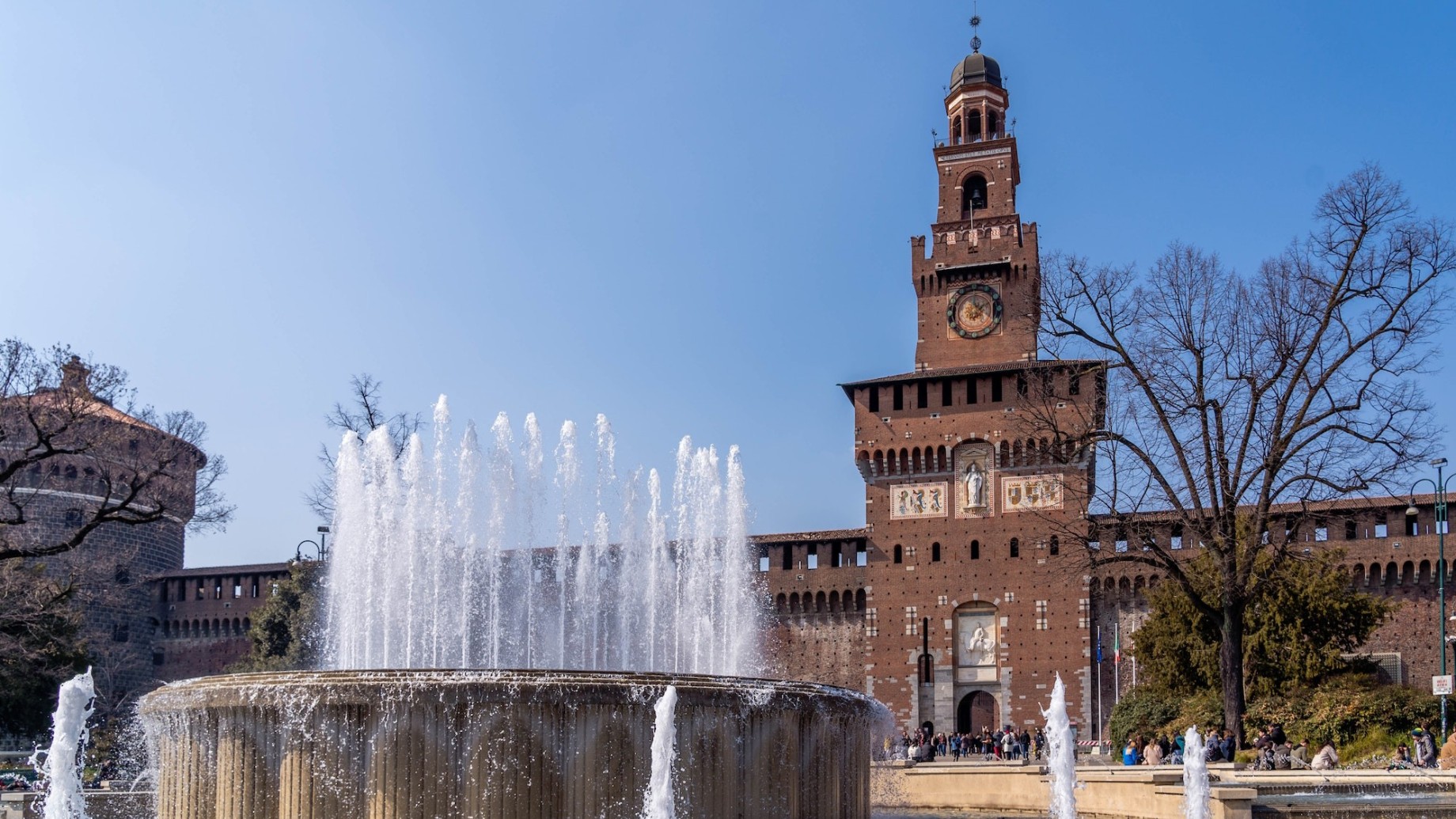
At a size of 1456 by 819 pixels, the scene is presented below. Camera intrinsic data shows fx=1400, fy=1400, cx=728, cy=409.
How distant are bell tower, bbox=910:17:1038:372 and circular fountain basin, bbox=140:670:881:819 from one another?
106 feet

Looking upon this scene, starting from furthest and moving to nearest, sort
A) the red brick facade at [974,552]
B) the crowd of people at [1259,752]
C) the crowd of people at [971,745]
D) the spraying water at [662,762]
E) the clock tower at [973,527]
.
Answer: the clock tower at [973,527], the red brick facade at [974,552], the crowd of people at [971,745], the crowd of people at [1259,752], the spraying water at [662,762]

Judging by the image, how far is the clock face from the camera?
1745 inches

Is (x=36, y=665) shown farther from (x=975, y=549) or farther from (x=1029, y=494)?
(x=1029, y=494)

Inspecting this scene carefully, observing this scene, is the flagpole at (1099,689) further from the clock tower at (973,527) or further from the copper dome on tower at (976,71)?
the copper dome on tower at (976,71)

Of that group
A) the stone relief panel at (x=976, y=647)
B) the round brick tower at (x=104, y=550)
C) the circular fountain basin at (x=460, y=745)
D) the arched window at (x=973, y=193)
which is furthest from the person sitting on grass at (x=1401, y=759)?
the round brick tower at (x=104, y=550)

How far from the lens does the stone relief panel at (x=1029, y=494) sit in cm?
4019

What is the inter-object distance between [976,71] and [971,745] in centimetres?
2303

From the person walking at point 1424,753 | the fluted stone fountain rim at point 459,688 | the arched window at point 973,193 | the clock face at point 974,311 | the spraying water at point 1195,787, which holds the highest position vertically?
the arched window at point 973,193

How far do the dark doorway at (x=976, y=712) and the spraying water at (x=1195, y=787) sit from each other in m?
27.0

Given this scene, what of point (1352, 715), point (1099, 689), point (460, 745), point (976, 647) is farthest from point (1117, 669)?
point (460, 745)

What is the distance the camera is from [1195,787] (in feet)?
42.1

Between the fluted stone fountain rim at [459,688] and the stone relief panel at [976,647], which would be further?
the stone relief panel at [976,647]

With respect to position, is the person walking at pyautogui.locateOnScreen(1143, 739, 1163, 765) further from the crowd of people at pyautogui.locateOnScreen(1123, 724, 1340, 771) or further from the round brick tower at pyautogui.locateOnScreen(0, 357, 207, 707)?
the round brick tower at pyautogui.locateOnScreen(0, 357, 207, 707)

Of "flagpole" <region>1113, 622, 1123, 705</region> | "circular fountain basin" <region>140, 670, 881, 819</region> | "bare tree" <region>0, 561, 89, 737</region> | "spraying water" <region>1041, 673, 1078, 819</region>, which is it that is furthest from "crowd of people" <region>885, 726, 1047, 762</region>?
"circular fountain basin" <region>140, 670, 881, 819</region>
